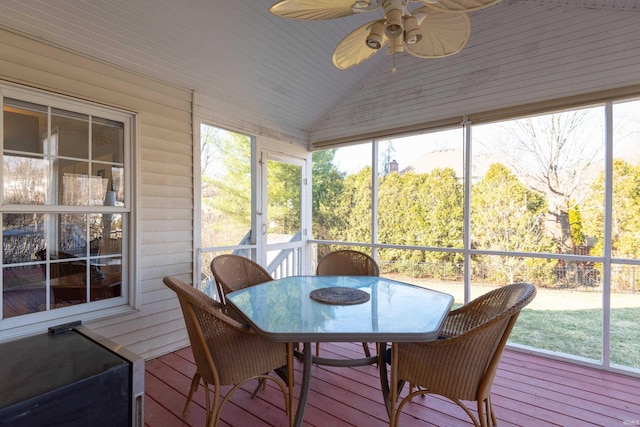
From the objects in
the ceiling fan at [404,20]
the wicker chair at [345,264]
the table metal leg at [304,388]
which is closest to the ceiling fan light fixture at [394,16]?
the ceiling fan at [404,20]

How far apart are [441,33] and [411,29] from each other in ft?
0.83

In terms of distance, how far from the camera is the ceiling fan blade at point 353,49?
192 cm

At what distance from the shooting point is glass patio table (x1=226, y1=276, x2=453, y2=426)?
1.47m

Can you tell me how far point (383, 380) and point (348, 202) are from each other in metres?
3.63

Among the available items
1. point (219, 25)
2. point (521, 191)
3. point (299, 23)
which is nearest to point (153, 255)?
point (219, 25)

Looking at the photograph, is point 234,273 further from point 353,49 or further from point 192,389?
point 353,49

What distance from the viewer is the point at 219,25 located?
2689 mm

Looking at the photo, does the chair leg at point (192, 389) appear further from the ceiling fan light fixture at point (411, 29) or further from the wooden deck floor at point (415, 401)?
the ceiling fan light fixture at point (411, 29)

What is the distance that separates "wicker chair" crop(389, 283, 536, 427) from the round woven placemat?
39 cm

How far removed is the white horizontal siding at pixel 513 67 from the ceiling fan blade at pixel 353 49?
1837mm

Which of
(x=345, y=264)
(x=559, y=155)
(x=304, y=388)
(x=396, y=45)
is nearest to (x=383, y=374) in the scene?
(x=304, y=388)

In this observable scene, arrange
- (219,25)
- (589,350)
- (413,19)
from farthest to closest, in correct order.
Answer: (589,350) → (219,25) → (413,19)

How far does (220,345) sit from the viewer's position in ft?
5.67

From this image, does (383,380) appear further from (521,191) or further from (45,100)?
(521,191)
